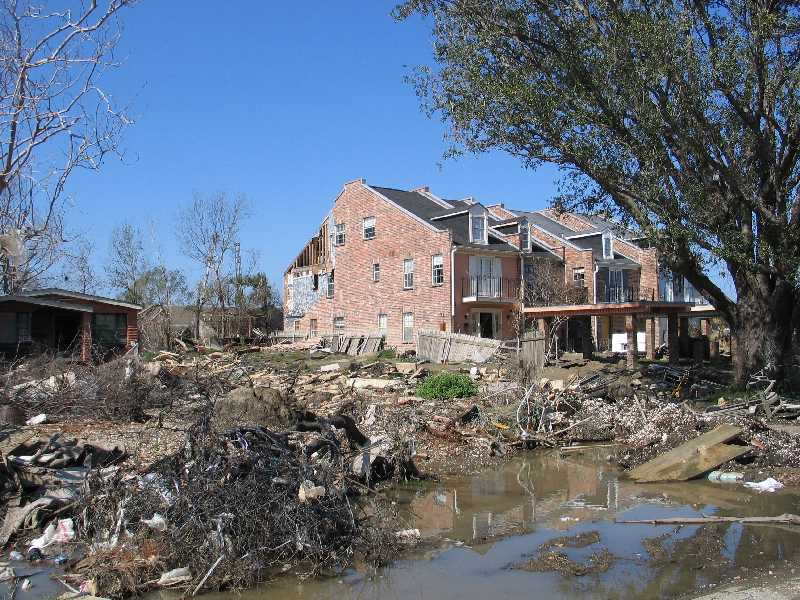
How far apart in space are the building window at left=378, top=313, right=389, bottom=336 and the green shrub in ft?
62.9

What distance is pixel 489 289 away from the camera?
36531mm

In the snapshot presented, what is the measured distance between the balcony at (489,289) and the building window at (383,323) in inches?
193

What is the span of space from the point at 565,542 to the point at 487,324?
29.2m

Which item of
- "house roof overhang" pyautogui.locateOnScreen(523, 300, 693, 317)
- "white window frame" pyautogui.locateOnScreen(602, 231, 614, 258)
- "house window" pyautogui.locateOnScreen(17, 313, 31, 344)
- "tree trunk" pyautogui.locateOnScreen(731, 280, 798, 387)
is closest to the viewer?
"tree trunk" pyautogui.locateOnScreen(731, 280, 798, 387)

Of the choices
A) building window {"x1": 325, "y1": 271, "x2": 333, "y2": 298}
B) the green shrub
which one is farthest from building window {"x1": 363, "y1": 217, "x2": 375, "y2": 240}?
the green shrub

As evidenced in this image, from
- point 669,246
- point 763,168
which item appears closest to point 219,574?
point 669,246

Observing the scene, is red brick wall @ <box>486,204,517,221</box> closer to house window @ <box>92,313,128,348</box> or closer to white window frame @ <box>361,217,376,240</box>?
white window frame @ <box>361,217,376,240</box>

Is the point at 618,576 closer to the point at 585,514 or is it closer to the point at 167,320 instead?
the point at 585,514

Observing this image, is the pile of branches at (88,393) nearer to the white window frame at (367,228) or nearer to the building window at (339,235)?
the white window frame at (367,228)

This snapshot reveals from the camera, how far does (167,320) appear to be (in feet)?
128

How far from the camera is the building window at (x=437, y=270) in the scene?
3569cm

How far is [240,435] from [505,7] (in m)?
11.3

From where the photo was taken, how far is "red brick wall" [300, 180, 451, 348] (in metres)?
A: 36.1

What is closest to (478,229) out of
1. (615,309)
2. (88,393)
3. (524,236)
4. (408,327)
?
(524,236)
